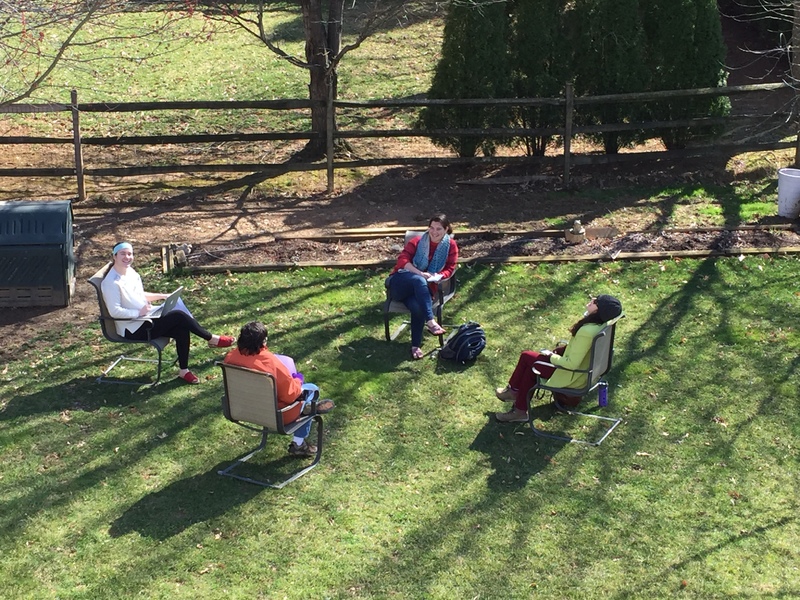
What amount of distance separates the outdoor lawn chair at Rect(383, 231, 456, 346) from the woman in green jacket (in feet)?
4.66

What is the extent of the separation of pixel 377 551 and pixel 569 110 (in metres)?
9.30

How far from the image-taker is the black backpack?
8562mm

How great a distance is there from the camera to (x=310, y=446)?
7168 millimetres

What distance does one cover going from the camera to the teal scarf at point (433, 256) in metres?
9.20

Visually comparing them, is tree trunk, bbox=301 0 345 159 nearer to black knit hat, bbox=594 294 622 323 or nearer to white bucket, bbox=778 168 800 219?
white bucket, bbox=778 168 800 219

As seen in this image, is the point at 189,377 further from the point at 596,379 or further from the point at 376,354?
the point at 596,379

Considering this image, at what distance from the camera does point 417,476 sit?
22.6 ft

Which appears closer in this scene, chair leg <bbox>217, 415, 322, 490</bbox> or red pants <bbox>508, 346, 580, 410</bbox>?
chair leg <bbox>217, 415, 322, 490</bbox>

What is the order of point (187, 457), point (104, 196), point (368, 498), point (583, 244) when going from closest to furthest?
point (368, 498), point (187, 457), point (583, 244), point (104, 196)

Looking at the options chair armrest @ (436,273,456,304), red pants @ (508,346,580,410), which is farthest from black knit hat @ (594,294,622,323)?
chair armrest @ (436,273,456,304)

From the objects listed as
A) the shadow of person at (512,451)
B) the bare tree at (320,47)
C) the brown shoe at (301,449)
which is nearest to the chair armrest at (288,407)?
the brown shoe at (301,449)

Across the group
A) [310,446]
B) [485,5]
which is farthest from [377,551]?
[485,5]

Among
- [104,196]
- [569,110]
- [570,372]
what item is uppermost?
[569,110]

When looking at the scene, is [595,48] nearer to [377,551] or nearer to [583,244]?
[583,244]
